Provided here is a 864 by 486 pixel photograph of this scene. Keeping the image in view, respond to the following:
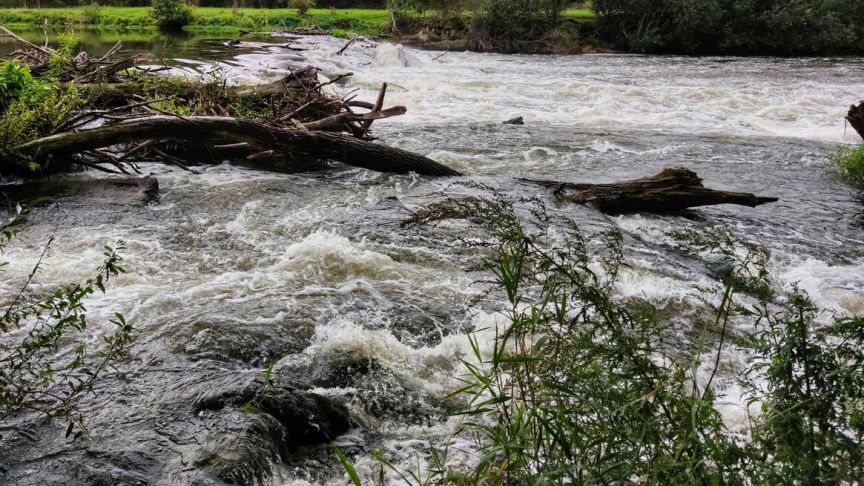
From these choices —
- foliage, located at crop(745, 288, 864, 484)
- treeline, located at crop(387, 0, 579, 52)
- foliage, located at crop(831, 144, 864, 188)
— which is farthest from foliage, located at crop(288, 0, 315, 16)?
foliage, located at crop(745, 288, 864, 484)

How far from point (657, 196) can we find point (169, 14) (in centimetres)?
3735

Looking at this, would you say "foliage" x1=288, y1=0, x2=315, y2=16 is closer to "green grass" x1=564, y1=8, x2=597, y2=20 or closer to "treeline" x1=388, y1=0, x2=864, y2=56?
"treeline" x1=388, y1=0, x2=864, y2=56

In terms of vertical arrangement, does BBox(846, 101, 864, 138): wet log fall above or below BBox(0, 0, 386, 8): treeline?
below

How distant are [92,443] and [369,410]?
4.98 ft

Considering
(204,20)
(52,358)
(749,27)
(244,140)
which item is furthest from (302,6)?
(52,358)

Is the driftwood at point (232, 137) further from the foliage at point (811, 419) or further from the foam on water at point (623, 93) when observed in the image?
the foliage at point (811, 419)

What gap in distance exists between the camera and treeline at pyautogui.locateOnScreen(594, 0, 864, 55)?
30000 millimetres

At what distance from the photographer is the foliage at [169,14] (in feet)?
122

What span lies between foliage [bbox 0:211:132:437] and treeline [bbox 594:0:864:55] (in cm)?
3223

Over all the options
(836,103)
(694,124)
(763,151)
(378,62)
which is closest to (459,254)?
(763,151)

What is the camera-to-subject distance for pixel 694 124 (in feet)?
47.0

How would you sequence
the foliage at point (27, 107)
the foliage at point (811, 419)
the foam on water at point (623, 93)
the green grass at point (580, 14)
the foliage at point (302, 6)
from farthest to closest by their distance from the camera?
the foliage at point (302, 6) < the green grass at point (580, 14) < the foam on water at point (623, 93) < the foliage at point (27, 107) < the foliage at point (811, 419)

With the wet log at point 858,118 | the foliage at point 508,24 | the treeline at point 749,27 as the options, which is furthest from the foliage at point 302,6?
the wet log at point 858,118

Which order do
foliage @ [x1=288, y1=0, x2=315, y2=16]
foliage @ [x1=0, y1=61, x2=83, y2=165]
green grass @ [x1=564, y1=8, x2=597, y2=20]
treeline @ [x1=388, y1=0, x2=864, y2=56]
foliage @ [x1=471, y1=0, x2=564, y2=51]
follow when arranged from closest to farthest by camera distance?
foliage @ [x1=0, y1=61, x2=83, y2=165] < treeline @ [x1=388, y1=0, x2=864, y2=56] < foliage @ [x1=471, y1=0, x2=564, y2=51] < green grass @ [x1=564, y1=8, x2=597, y2=20] < foliage @ [x1=288, y1=0, x2=315, y2=16]
